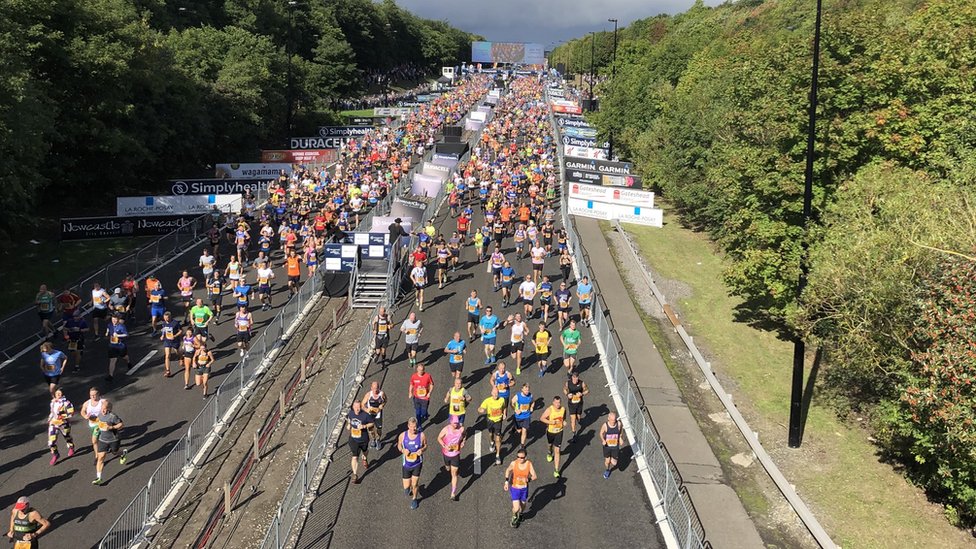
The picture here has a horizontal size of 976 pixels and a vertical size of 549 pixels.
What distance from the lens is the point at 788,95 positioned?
2427cm

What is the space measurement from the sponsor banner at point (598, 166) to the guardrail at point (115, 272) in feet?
69.5

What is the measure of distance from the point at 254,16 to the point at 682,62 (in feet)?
157

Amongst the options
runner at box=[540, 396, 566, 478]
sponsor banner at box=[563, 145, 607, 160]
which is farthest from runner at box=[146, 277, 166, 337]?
sponsor banner at box=[563, 145, 607, 160]

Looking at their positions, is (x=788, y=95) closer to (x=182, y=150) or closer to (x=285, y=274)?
(x=285, y=274)

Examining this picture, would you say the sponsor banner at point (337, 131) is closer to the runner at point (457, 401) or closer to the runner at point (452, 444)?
the runner at point (457, 401)

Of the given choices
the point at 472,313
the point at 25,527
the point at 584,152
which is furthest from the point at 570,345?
the point at 584,152

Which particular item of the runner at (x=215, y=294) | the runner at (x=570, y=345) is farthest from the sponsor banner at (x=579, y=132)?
the runner at (x=570, y=345)

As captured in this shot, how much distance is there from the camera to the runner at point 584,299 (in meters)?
23.3

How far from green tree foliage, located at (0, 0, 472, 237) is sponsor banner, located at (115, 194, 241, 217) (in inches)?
137

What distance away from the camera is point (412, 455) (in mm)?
13188

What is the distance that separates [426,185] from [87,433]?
2780cm

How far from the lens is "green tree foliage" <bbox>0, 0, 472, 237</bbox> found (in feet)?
89.2

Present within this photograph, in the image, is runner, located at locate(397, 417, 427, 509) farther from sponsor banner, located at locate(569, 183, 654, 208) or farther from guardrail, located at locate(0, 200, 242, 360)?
sponsor banner, located at locate(569, 183, 654, 208)

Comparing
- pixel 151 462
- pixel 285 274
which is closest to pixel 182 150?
pixel 285 274
